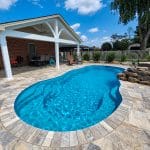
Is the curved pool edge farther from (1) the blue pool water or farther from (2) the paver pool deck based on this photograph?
(1) the blue pool water

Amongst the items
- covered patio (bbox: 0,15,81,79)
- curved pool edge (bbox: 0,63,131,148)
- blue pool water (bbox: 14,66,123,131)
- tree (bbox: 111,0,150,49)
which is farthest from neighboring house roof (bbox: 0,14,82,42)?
tree (bbox: 111,0,150,49)

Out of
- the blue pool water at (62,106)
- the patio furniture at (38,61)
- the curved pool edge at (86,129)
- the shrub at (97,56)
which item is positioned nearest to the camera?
the curved pool edge at (86,129)

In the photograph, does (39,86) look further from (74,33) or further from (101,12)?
(101,12)

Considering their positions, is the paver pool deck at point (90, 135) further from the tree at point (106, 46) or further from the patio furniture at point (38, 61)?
the tree at point (106, 46)

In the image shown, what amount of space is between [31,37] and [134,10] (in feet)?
53.0

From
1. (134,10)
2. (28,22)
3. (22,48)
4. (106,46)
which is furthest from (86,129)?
(106,46)

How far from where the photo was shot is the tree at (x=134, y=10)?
17422 mm

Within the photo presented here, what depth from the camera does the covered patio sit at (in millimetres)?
7109

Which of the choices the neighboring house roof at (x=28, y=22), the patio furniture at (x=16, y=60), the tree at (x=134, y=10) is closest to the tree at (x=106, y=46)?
the tree at (x=134, y=10)

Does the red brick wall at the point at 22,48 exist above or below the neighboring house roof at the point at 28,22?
below

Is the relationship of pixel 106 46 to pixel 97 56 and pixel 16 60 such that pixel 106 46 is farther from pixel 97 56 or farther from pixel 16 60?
pixel 16 60

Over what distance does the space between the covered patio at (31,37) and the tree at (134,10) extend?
798 cm

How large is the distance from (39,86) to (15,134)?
4357 millimetres

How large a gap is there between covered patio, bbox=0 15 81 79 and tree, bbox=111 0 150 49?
7975 mm
